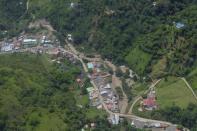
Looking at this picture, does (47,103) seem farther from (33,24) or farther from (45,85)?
(33,24)

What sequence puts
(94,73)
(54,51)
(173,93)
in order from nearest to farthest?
(173,93)
(94,73)
(54,51)

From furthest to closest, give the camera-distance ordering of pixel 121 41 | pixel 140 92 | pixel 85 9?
pixel 85 9 → pixel 121 41 → pixel 140 92

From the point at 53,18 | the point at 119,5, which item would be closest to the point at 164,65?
the point at 119,5

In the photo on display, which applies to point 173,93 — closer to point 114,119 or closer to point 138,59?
point 138,59

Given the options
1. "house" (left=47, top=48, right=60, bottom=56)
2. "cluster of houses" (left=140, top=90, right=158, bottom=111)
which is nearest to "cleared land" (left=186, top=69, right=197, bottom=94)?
"cluster of houses" (left=140, top=90, right=158, bottom=111)

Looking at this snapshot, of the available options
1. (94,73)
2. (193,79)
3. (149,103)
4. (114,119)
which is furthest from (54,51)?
(193,79)

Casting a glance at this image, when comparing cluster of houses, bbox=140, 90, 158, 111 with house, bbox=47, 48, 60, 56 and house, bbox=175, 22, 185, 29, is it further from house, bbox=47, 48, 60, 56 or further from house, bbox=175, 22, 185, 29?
house, bbox=47, 48, 60, 56
